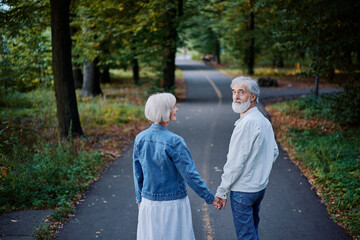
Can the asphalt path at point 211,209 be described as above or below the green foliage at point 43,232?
below

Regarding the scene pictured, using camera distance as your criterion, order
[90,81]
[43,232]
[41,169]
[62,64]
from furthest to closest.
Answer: [90,81] < [62,64] < [41,169] < [43,232]

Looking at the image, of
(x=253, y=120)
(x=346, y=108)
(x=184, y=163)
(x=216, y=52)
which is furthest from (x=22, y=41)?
(x=216, y=52)

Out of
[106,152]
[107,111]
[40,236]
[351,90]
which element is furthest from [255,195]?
[107,111]

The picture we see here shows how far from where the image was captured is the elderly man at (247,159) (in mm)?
3428

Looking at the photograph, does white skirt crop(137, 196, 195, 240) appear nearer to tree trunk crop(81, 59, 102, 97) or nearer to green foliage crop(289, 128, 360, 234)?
green foliage crop(289, 128, 360, 234)

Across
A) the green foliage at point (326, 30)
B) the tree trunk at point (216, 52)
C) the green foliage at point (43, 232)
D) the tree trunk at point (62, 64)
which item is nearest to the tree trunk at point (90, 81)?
the tree trunk at point (62, 64)

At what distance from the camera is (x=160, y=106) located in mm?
3186

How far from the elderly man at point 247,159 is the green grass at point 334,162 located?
2.38 meters

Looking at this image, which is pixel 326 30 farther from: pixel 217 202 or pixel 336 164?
pixel 217 202

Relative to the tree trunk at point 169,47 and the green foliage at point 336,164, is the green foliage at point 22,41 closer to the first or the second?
the tree trunk at point 169,47

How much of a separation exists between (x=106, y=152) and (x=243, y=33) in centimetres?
2557

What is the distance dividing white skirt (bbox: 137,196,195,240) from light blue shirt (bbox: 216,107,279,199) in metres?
0.49

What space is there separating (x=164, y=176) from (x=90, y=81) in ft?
55.8

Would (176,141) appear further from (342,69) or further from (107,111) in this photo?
(107,111)
